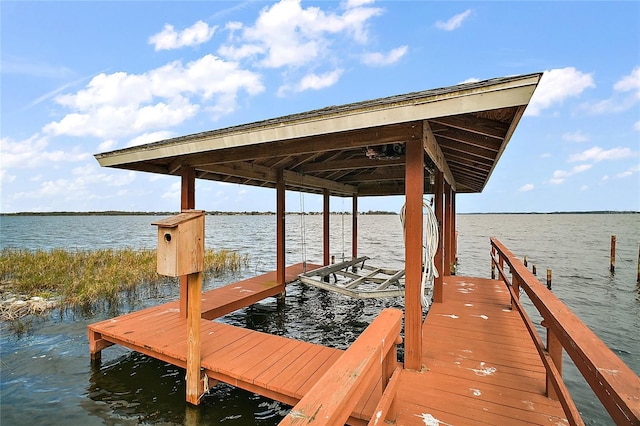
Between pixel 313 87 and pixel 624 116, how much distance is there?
15135 mm

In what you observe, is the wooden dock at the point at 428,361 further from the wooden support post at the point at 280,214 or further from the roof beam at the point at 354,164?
the roof beam at the point at 354,164

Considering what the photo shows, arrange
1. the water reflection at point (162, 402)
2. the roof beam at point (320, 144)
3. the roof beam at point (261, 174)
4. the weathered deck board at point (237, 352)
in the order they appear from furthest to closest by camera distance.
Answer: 1. the roof beam at point (261, 174)
2. the water reflection at point (162, 402)
3. the roof beam at point (320, 144)
4. the weathered deck board at point (237, 352)

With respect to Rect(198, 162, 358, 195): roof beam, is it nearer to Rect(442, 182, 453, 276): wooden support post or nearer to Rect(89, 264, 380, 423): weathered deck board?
Rect(89, 264, 380, 423): weathered deck board

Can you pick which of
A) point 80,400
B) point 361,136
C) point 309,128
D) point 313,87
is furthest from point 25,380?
point 313,87

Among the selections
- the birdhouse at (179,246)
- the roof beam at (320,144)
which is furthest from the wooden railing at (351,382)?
the birdhouse at (179,246)

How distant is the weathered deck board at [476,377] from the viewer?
230 cm

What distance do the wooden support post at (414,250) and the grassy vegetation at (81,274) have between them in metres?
7.73

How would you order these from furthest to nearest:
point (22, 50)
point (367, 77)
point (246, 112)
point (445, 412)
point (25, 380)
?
point (246, 112), point (367, 77), point (22, 50), point (25, 380), point (445, 412)

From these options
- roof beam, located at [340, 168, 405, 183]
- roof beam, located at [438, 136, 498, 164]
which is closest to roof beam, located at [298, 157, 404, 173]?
roof beam, located at [438, 136, 498, 164]

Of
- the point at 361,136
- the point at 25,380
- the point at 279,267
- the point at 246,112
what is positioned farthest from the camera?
the point at 246,112

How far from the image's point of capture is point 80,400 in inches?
145

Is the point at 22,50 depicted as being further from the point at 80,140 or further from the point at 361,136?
the point at 361,136

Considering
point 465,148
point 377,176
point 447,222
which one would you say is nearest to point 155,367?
point 465,148

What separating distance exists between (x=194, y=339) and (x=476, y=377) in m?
2.83
